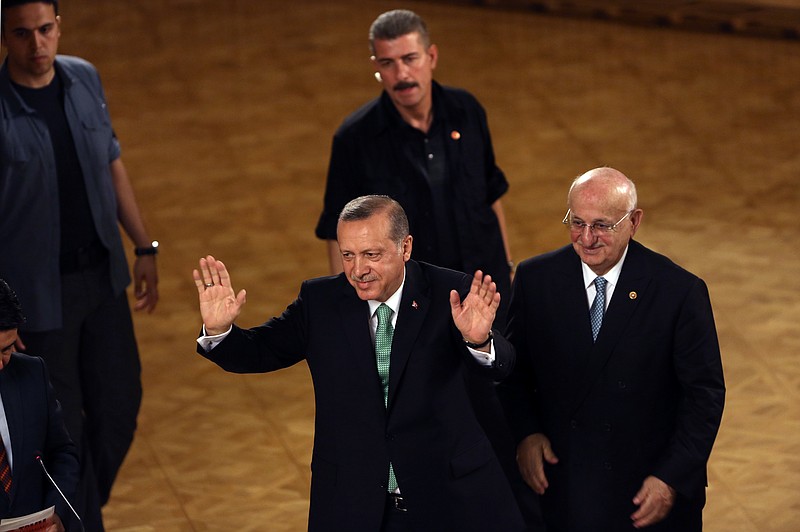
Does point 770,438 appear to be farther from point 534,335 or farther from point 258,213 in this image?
point 258,213

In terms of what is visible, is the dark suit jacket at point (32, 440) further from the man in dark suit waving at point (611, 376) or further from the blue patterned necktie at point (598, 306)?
the blue patterned necktie at point (598, 306)

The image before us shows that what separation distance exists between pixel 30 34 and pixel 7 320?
152cm

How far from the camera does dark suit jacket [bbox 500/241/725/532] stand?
4203 millimetres

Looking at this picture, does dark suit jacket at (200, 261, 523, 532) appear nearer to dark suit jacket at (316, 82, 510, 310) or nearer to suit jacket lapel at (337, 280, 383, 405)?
suit jacket lapel at (337, 280, 383, 405)

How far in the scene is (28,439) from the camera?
3.98 m

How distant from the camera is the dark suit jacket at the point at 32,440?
3.96 meters

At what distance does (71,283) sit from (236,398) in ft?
5.57

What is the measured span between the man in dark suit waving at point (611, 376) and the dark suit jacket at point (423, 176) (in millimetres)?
953

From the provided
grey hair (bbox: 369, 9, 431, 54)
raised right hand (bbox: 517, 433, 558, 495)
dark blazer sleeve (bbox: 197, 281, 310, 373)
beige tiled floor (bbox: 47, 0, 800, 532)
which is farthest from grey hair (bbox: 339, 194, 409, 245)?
beige tiled floor (bbox: 47, 0, 800, 532)

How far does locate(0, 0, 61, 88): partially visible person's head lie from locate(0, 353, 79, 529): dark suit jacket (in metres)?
1.41

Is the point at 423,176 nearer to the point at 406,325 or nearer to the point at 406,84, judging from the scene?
the point at 406,84

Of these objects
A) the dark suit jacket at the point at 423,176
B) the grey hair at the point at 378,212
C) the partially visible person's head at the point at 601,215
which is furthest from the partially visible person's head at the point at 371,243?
the dark suit jacket at the point at 423,176

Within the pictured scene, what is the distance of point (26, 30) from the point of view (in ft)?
16.4

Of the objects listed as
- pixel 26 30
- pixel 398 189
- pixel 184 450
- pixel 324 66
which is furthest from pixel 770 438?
pixel 324 66
